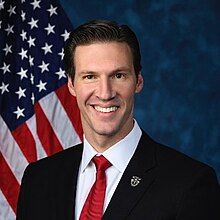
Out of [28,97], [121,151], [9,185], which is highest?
[28,97]

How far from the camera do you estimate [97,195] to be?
2.03 metres

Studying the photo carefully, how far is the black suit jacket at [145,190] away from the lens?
192 centimetres

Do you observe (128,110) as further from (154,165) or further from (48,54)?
(48,54)

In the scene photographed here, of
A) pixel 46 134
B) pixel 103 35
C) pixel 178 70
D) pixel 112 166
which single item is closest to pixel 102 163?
pixel 112 166

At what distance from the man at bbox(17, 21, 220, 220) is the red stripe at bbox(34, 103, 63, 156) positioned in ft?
4.55

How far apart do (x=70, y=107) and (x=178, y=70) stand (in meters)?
0.68

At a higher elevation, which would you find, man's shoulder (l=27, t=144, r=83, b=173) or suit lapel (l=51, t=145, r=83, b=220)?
man's shoulder (l=27, t=144, r=83, b=173)

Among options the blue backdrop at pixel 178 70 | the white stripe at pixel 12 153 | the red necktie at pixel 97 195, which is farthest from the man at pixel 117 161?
the blue backdrop at pixel 178 70

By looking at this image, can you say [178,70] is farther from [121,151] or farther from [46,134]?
[121,151]

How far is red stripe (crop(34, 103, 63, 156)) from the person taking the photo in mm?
3537

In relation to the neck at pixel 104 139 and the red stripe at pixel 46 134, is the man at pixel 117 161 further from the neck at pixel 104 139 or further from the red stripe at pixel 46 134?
the red stripe at pixel 46 134

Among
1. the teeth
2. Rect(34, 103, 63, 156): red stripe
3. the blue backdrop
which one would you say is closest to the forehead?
the teeth

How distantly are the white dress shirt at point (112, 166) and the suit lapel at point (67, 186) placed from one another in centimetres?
2

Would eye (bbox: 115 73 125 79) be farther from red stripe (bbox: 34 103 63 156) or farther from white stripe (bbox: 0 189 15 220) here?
white stripe (bbox: 0 189 15 220)
